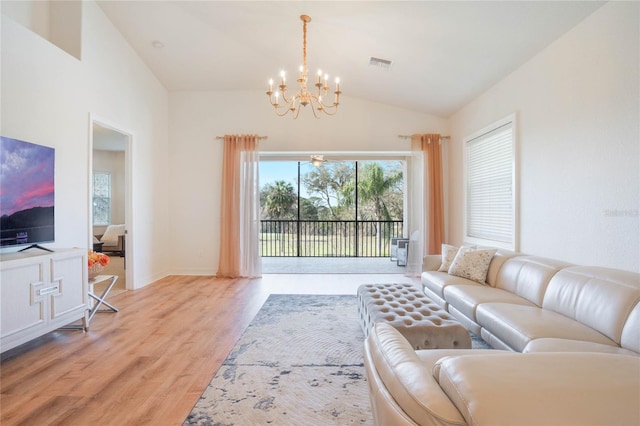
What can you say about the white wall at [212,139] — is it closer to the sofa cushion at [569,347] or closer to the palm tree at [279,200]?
the palm tree at [279,200]

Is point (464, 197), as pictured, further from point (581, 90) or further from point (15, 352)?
point (15, 352)

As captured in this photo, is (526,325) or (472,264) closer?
(526,325)

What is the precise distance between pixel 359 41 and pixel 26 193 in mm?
3690

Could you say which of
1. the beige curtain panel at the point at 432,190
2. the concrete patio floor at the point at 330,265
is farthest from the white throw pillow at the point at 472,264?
the concrete patio floor at the point at 330,265

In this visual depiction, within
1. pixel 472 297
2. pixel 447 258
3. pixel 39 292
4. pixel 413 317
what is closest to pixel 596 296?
pixel 472 297

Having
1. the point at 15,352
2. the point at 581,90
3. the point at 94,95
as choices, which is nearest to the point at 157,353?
the point at 15,352

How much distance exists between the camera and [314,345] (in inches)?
100.0

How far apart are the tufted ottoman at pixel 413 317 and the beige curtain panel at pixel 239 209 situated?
270cm

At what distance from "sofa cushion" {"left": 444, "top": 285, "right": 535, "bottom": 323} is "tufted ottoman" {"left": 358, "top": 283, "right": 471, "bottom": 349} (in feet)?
1.14

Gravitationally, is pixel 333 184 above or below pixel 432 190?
above

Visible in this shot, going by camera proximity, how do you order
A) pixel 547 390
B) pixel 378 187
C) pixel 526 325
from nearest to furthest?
pixel 547 390
pixel 526 325
pixel 378 187

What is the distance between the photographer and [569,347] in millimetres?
1631

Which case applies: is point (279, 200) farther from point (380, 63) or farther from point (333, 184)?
point (380, 63)

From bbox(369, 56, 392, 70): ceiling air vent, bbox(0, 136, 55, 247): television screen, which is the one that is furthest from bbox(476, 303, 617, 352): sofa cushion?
bbox(0, 136, 55, 247): television screen
